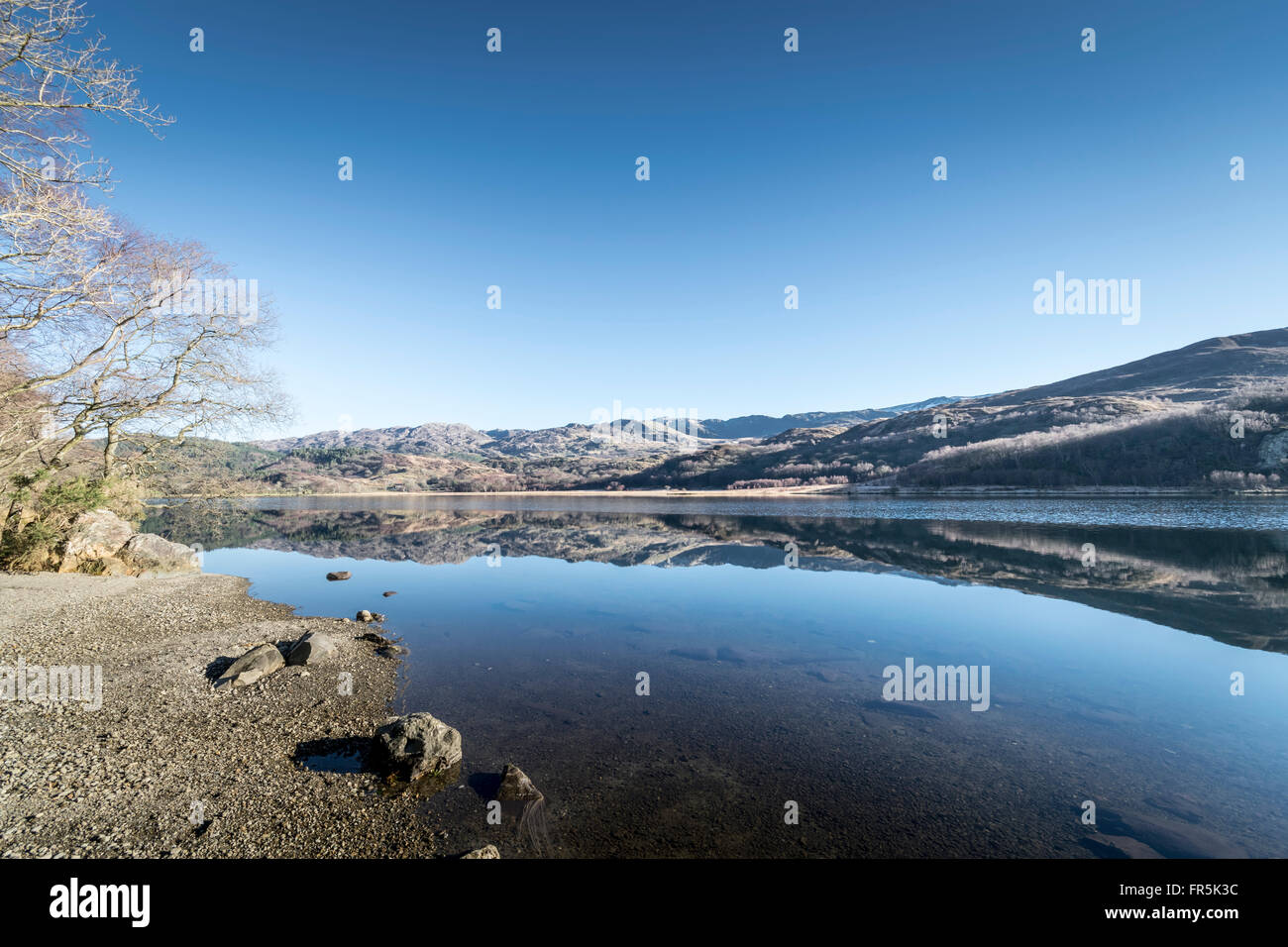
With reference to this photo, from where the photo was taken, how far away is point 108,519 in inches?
909

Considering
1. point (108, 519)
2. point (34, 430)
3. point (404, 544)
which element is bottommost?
point (404, 544)

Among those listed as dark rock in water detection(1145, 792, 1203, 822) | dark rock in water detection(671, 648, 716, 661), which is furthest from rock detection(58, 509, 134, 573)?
dark rock in water detection(1145, 792, 1203, 822)

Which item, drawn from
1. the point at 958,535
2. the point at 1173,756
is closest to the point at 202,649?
the point at 1173,756

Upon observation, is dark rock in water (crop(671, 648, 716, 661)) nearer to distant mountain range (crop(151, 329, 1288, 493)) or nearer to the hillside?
distant mountain range (crop(151, 329, 1288, 493))

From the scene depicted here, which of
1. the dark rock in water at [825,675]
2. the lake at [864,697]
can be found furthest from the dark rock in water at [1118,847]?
the dark rock in water at [825,675]

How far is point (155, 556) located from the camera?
2328 cm

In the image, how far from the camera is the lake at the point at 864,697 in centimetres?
666

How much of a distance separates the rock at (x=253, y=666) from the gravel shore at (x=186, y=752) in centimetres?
21

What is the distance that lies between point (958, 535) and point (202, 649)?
41.7 m

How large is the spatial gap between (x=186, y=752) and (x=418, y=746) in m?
3.35
